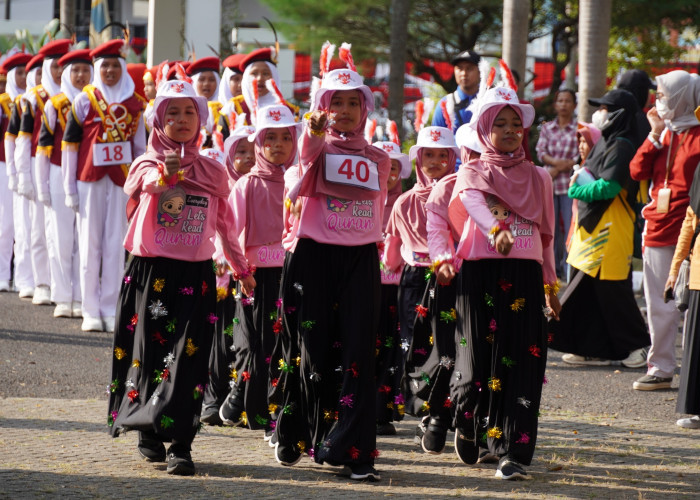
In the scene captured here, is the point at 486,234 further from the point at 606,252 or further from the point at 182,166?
the point at 606,252

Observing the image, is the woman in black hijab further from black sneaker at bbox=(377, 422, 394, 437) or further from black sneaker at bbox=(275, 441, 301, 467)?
black sneaker at bbox=(275, 441, 301, 467)

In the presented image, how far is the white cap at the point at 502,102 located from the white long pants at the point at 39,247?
8260 millimetres

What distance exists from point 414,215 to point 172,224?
1949 mm

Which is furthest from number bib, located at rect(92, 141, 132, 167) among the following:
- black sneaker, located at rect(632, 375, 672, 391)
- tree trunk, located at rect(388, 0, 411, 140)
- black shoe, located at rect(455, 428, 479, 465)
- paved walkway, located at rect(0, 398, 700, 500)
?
tree trunk, located at rect(388, 0, 411, 140)

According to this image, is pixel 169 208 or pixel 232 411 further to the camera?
pixel 232 411

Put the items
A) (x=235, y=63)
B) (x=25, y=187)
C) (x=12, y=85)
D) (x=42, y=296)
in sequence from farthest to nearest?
(x=12, y=85), (x=42, y=296), (x=25, y=187), (x=235, y=63)

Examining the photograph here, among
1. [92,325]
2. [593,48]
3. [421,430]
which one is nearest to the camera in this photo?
[421,430]

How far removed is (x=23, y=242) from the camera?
47.2ft

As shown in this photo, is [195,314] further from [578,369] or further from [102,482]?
[578,369]

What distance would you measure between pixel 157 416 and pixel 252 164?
8.25 feet

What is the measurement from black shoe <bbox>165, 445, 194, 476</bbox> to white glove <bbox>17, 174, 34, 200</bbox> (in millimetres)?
7607

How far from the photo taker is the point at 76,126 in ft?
38.3

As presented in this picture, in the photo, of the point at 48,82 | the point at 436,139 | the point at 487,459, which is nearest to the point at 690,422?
the point at 487,459

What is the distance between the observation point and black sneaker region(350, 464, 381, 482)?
6.36 m
